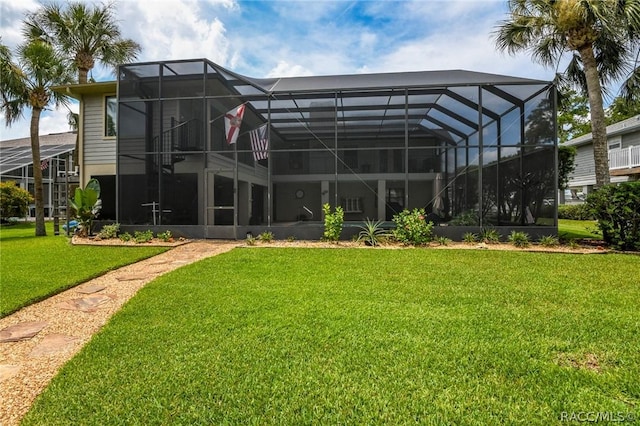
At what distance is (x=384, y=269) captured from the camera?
5977 mm

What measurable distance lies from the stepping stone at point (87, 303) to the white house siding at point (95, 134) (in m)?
8.88

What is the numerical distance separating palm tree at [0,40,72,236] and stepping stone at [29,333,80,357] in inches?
447

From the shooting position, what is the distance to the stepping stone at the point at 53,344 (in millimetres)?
3049

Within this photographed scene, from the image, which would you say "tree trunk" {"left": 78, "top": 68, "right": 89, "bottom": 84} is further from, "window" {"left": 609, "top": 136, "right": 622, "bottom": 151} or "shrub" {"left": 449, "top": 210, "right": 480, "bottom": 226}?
"window" {"left": 609, "top": 136, "right": 622, "bottom": 151}

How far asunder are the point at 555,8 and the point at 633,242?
6.32 m

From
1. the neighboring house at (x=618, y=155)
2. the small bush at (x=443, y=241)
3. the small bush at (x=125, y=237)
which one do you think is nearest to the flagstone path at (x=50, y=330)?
the small bush at (x=125, y=237)

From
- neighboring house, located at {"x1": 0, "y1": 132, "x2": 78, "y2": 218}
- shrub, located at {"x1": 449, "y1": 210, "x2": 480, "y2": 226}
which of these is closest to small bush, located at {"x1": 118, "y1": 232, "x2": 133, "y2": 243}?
shrub, located at {"x1": 449, "y1": 210, "x2": 480, "y2": 226}

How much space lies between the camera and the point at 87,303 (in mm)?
4359

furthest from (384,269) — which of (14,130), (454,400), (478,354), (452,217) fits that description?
(14,130)

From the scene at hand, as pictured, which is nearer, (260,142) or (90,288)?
(90,288)

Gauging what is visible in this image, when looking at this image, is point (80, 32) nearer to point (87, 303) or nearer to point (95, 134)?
point (95, 134)

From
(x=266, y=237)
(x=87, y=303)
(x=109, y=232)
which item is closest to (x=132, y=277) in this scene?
(x=87, y=303)

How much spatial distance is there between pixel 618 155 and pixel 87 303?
23180mm

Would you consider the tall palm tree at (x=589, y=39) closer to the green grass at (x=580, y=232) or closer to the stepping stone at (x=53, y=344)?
the green grass at (x=580, y=232)
